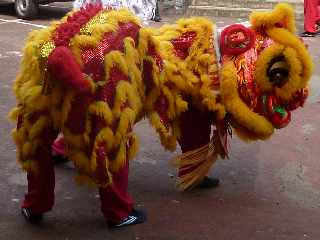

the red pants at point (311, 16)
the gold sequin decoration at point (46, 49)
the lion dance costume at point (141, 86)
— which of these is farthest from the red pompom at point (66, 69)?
the red pants at point (311, 16)

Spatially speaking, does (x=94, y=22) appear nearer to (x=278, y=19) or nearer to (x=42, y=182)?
(x=42, y=182)

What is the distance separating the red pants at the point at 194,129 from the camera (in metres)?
3.93

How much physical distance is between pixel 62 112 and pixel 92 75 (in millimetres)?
242

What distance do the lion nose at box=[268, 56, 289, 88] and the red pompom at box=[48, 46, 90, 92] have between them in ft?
3.74

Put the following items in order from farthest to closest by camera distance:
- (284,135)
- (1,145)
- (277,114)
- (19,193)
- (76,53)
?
(284,135) < (1,145) < (19,193) < (277,114) < (76,53)

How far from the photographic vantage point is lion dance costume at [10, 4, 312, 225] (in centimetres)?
Answer: 308

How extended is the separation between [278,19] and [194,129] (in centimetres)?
88

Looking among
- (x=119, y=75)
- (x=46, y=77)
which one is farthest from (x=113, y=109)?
(x=46, y=77)

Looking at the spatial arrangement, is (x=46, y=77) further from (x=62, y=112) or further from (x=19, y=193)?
(x=19, y=193)

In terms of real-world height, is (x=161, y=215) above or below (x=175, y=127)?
below

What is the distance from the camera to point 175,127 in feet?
12.6


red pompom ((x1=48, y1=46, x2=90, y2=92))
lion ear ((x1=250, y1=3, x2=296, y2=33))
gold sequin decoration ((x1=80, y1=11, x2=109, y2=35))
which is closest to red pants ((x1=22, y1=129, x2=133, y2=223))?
red pompom ((x1=48, y1=46, x2=90, y2=92))

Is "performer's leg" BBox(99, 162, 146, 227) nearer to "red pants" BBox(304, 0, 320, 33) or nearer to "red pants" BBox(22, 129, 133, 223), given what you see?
"red pants" BBox(22, 129, 133, 223)

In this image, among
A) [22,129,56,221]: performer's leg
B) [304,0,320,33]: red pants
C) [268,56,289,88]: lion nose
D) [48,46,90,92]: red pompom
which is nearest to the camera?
[48,46,90,92]: red pompom
